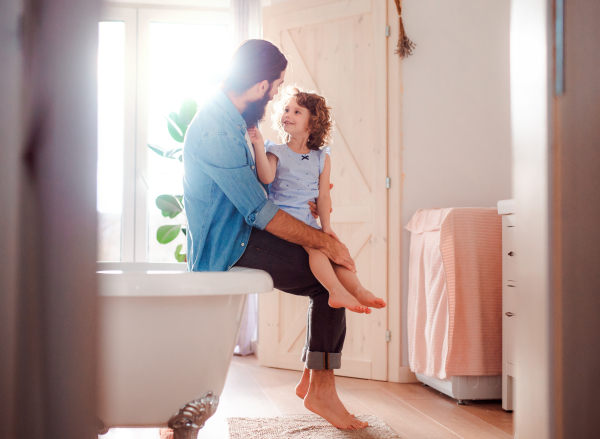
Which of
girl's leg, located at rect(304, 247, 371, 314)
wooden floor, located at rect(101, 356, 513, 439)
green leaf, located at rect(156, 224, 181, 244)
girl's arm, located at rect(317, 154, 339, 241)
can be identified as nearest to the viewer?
girl's leg, located at rect(304, 247, 371, 314)

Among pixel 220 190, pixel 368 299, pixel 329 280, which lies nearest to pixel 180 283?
pixel 220 190

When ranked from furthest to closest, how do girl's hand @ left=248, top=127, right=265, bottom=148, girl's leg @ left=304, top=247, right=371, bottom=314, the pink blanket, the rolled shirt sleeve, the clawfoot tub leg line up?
1. the pink blanket
2. girl's hand @ left=248, top=127, right=265, bottom=148
3. girl's leg @ left=304, top=247, right=371, bottom=314
4. the rolled shirt sleeve
5. the clawfoot tub leg

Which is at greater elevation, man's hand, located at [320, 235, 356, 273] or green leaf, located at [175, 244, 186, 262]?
man's hand, located at [320, 235, 356, 273]

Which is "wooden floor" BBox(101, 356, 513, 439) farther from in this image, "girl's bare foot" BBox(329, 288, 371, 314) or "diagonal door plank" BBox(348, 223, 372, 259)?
"diagonal door plank" BBox(348, 223, 372, 259)

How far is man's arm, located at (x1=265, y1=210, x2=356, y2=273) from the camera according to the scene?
1.64m

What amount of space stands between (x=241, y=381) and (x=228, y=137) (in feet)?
5.51

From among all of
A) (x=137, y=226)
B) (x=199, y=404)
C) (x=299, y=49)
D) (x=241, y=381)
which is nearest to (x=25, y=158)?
(x=199, y=404)

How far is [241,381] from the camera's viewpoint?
2.79m

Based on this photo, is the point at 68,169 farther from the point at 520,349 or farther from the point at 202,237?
the point at 202,237

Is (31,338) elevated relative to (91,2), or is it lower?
lower

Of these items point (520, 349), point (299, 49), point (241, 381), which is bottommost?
point (241, 381)

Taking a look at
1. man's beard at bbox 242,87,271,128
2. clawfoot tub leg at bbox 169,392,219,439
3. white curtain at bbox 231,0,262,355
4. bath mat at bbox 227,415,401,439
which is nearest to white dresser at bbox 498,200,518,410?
bath mat at bbox 227,415,401,439

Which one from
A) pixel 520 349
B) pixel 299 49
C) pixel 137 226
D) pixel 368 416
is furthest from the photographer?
pixel 137 226

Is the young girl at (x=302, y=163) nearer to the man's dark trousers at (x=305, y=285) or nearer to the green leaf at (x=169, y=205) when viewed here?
the man's dark trousers at (x=305, y=285)
